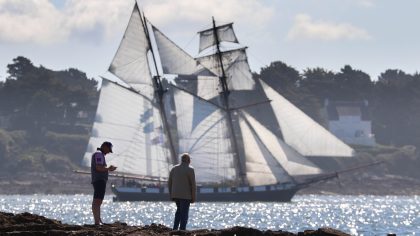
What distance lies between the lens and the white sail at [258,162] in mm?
82812

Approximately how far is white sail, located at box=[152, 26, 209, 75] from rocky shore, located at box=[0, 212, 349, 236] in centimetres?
6678

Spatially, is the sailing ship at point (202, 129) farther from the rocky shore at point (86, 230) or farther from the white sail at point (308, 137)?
the rocky shore at point (86, 230)

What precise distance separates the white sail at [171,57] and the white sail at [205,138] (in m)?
1.64

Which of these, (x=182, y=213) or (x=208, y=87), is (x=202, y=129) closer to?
(x=208, y=87)

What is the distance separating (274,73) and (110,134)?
83.1 m

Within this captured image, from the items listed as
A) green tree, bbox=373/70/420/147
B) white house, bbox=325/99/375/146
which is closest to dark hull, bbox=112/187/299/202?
white house, bbox=325/99/375/146

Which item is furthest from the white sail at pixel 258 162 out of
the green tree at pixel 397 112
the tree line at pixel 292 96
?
the green tree at pixel 397 112

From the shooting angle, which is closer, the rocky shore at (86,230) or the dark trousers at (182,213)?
the rocky shore at (86,230)

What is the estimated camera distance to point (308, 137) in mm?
78062

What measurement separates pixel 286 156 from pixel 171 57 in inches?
546

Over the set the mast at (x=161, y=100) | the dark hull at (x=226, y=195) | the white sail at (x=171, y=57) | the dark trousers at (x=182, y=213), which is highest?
the white sail at (x=171, y=57)

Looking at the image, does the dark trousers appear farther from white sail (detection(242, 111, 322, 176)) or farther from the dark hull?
the dark hull

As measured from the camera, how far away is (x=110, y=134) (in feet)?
269

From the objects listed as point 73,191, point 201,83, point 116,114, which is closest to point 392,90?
point 73,191
